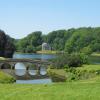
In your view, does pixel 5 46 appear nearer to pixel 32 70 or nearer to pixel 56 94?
pixel 32 70

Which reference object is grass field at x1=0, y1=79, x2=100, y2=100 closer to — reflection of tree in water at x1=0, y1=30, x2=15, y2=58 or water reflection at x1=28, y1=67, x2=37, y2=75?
water reflection at x1=28, y1=67, x2=37, y2=75

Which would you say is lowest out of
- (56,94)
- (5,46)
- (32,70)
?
(32,70)

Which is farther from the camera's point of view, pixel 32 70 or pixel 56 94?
pixel 32 70

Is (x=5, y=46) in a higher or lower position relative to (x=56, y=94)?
higher

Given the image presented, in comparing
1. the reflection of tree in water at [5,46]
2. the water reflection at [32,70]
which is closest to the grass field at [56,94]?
the water reflection at [32,70]

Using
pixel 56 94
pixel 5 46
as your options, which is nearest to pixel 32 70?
pixel 5 46

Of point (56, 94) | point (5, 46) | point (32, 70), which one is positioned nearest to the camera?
point (56, 94)

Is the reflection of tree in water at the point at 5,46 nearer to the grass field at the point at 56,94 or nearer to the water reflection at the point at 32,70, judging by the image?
the water reflection at the point at 32,70

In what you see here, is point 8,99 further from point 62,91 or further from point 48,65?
point 48,65

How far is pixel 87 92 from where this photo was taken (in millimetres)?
21750

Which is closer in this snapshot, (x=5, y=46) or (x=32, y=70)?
(x=32, y=70)

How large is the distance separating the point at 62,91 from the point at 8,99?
3725 millimetres

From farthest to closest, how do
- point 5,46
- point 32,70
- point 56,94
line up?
point 5,46, point 32,70, point 56,94

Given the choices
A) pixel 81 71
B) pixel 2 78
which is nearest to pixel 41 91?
pixel 2 78
